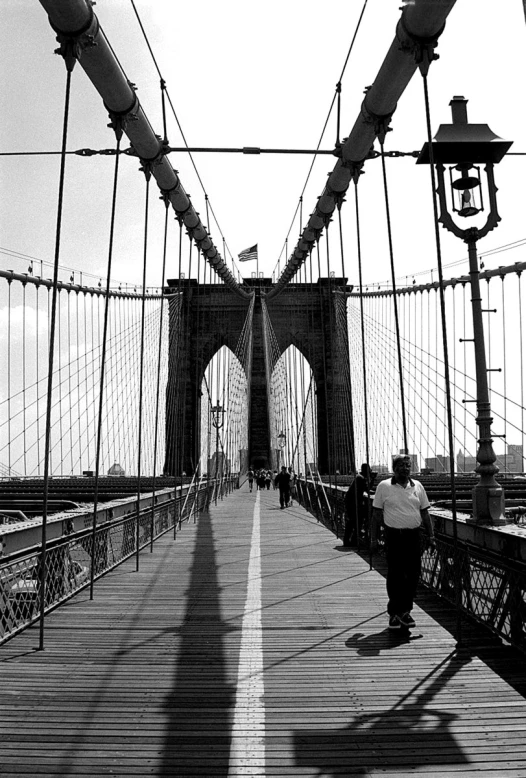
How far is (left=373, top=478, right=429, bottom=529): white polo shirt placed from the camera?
403 cm

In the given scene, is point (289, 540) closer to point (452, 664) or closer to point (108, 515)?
point (108, 515)

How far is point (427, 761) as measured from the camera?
7.27ft

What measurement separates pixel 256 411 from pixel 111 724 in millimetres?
36325

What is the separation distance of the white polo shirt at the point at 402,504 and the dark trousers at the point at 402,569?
0.17 ft

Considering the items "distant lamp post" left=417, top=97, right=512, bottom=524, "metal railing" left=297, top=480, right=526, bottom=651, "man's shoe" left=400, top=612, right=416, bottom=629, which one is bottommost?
"man's shoe" left=400, top=612, right=416, bottom=629

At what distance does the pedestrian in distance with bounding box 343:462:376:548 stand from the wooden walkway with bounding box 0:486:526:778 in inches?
91.3

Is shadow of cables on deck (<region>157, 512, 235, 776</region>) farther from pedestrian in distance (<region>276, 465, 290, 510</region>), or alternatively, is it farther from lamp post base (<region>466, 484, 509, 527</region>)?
pedestrian in distance (<region>276, 465, 290, 510</region>)

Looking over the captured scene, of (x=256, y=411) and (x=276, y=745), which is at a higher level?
(x=256, y=411)

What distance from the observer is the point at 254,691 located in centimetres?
292

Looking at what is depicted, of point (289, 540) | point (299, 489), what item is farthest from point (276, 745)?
point (299, 489)

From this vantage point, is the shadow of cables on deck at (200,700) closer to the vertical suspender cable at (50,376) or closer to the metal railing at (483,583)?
the vertical suspender cable at (50,376)

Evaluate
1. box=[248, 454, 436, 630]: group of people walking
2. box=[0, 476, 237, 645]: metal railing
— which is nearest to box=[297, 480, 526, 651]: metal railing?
box=[248, 454, 436, 630]: group of people walking

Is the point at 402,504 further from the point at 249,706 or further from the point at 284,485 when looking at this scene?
the point at 284,485

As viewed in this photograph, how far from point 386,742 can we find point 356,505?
4.90m
